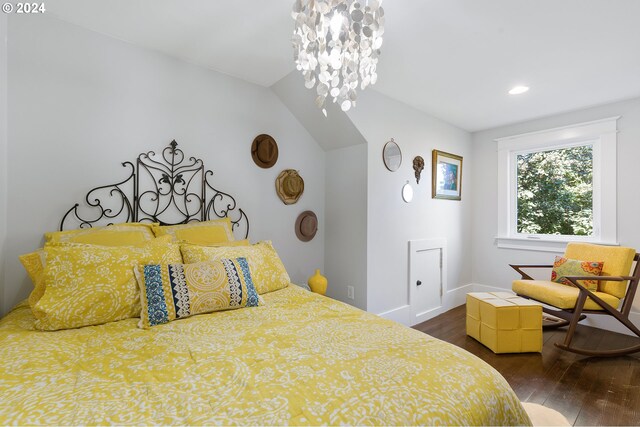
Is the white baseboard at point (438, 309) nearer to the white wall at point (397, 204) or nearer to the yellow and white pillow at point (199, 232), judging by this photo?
the white wall at point (397, 204)

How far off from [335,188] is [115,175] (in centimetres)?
190

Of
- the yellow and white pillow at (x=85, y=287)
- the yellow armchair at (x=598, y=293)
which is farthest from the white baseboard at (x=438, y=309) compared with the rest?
the yellow and white pillow at (x=85, y=287)

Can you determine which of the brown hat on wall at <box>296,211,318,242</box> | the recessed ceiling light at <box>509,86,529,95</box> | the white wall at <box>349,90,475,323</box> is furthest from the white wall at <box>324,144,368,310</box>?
the recessed ceiling light at <box>509,86,529,95</box>

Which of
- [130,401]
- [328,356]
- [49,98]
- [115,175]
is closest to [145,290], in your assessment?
[130,401]

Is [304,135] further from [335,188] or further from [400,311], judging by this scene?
[400,311]

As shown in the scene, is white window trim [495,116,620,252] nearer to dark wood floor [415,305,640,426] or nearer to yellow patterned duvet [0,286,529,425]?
dark wood floor [415,305,640,426]

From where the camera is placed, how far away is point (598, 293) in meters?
2.44

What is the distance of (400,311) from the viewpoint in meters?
2.88

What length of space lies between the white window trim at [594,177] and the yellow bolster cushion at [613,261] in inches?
16.4

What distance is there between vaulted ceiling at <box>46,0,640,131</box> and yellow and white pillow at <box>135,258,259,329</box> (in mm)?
1518

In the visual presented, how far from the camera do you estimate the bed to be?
27.4 inches

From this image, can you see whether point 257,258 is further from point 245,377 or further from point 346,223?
point 346,223

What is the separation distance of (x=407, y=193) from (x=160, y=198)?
92.3 inches

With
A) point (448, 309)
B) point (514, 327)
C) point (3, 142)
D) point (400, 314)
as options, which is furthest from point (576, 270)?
point (3, 142)
